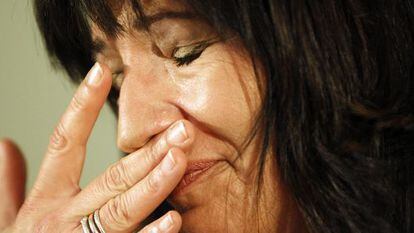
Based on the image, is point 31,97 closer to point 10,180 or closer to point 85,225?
point 10,180

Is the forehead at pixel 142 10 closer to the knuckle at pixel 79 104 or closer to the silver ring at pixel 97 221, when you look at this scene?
the knuckle at pixel 79 104

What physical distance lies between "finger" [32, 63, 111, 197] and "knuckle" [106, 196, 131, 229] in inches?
5.1

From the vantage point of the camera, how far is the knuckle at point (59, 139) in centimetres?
82

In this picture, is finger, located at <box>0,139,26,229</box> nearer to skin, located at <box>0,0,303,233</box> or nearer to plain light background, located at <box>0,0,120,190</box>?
skin, located at <box>0,0,303,233</box>

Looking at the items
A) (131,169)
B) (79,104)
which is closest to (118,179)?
(131,169)

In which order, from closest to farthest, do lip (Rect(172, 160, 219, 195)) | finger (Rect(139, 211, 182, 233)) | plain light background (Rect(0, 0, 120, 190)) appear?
finger (Rect(139, 211, 182, 233)) < lip (Rect(172, 160, 219, 195)) < plain light background (Rect(0, 0, 120, 190))

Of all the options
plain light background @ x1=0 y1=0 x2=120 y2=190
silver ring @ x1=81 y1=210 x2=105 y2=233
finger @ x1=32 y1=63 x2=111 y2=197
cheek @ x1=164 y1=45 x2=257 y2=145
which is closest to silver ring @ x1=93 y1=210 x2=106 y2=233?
silver ring @ x1=81 y1=210 x2=105 y2=233

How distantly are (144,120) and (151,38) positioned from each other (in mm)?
124

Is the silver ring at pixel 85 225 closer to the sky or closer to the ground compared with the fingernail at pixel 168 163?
closer to the ground

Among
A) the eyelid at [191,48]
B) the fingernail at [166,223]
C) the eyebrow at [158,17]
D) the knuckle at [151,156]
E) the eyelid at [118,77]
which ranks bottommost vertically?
the fingernail at [166,223]

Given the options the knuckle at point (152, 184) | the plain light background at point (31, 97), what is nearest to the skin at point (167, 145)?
the knuckle at point (152, 184)

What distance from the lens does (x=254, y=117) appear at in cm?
75

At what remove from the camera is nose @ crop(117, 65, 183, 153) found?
0.78 metres

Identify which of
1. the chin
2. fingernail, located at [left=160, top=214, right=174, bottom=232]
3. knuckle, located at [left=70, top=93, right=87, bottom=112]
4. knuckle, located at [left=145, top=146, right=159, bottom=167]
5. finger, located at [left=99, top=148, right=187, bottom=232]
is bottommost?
the chin
